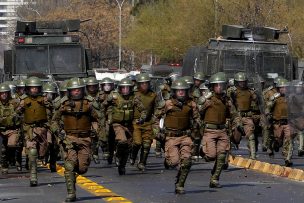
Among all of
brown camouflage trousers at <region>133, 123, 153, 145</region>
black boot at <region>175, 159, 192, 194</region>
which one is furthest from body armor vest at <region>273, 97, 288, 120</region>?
black boot at <region>175, 159, 192, 194</region>

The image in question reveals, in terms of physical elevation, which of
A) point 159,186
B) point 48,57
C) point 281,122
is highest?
point 48,57

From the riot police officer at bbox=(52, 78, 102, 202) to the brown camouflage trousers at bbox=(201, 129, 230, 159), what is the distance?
7.02 ft

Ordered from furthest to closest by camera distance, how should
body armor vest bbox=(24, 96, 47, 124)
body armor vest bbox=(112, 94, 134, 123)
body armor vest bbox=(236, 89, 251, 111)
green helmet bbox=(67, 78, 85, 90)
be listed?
body armor vest bbox=(236, 89, 251, 111) < body armor vest bbox=(112, 94, 134, 123) < body armor vest bbox=(24, 96, 47, 124) < green helmet bbox=(67, 78, 85, 90)

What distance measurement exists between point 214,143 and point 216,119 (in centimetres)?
42

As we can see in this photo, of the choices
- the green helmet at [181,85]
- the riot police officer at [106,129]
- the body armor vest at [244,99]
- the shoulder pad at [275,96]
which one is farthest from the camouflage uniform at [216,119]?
the body armor vest at [244,99]

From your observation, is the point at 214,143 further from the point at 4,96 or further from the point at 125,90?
the point at 4,96

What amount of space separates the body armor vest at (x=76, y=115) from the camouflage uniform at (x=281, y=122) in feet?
20.3

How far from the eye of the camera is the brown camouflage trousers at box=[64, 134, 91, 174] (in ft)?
53.1

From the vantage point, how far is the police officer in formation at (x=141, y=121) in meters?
16.7

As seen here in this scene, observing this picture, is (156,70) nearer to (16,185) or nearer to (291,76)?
(291,76)

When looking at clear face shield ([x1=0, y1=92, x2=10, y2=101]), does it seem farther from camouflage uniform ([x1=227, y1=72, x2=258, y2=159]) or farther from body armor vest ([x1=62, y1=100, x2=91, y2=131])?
body armor vest ([x1=62, y1=100, x2=91, y2=131])

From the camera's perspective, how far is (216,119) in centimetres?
1819

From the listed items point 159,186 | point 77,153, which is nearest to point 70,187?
point 77,153

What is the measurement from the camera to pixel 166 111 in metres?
17.6
